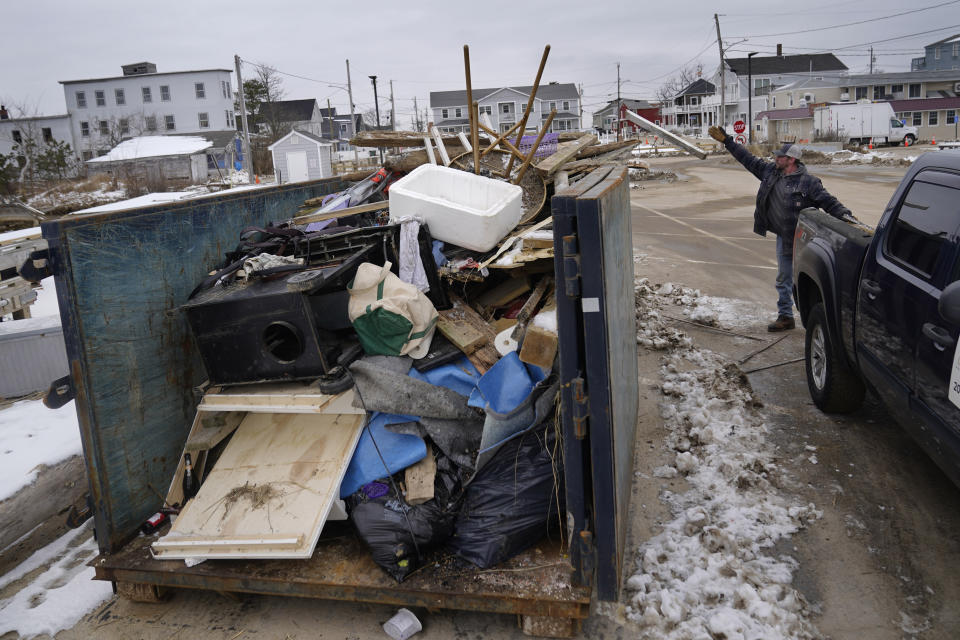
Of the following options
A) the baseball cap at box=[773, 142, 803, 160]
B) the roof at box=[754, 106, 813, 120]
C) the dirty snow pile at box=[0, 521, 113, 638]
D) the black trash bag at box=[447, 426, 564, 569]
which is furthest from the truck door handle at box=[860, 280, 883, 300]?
the roof at box=[754, 106, 813, 120]

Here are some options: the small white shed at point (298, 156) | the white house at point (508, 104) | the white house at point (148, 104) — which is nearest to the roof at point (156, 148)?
the small white shed at point (298, 156)

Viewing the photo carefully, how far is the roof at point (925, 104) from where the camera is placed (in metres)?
51.6

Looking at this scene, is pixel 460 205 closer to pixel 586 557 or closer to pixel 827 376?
pixel 586 557

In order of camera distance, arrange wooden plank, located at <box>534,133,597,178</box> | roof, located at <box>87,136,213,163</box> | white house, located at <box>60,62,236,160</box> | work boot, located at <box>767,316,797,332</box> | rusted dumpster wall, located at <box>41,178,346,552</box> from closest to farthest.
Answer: rusted dumpster wall, located at <box>41,178,346,552</box> → wooden plank, located at <box>534,133,597,178</box> → work boot, located at <box>767,316,797,332</box> → roof, located at <box>87,136,213,163</box> → white house, located at <box>60,62,236,160</box>

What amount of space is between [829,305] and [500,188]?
7.95ft

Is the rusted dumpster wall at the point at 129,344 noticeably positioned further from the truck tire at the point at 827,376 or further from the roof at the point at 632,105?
the roof at the point at 632,105

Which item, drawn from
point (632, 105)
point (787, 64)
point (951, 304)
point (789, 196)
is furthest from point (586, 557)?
point (787, 64)

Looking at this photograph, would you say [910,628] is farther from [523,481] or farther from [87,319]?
[87,319]

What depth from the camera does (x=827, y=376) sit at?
15.7 ft

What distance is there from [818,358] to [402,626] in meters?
3.74

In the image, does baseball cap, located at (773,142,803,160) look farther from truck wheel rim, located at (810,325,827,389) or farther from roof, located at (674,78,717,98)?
roof, located at (674,78,717,98)

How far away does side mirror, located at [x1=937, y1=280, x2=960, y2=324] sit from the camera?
2.55 metres

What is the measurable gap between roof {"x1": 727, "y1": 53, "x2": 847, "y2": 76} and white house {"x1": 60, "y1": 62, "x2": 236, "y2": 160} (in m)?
58.5

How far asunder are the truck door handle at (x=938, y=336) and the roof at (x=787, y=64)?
85.6 metres
